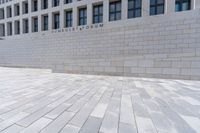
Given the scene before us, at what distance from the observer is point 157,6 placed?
48.6ft

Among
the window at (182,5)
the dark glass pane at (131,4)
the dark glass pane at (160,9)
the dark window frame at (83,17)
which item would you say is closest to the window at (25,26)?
the dark window frame at (83,17)

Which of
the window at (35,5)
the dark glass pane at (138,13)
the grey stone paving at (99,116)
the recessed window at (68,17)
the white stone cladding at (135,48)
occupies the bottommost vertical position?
the grey stone paving at (99,116)

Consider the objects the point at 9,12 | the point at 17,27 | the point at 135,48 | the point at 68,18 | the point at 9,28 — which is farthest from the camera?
the point at 9,12

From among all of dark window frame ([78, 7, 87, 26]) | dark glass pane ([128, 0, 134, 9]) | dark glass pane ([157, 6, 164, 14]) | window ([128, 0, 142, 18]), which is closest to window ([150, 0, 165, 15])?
dark glass pane ([157, 6, 164, 14])

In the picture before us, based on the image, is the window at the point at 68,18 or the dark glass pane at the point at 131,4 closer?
the dark glass pane at the point at 131,4

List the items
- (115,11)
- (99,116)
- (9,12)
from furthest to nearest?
(9,12)
(115,11)
(99,116)

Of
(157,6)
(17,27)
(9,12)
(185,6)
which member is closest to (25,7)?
(17,27)

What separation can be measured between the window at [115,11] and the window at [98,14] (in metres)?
1.42

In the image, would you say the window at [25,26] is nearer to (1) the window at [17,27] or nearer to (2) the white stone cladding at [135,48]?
(1) the window at [17,27]

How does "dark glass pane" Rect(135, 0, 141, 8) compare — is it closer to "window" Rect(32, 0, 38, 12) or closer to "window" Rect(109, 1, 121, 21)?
"window" Rect(109, 1, 121, 21)

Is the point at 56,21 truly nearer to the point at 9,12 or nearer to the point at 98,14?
the point at 98,14

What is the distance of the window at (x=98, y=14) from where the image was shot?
56.6 ft

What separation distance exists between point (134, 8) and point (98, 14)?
5.11m

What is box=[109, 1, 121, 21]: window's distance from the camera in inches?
647
